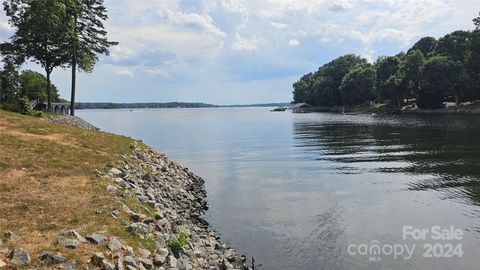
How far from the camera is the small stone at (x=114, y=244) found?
39.5ft

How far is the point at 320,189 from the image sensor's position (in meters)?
29.9

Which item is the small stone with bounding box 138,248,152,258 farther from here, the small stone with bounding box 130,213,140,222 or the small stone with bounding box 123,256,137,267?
the small stone with bounding box 130,213,140,222

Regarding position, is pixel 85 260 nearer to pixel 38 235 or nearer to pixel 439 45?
pixel 38 235

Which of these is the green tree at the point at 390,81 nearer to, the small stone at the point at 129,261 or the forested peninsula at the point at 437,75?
the forested peninsula at the point at 437,75

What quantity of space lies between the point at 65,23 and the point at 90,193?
158ft

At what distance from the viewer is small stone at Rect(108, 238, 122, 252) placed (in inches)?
474

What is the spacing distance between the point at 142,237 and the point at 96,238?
171 centimetres

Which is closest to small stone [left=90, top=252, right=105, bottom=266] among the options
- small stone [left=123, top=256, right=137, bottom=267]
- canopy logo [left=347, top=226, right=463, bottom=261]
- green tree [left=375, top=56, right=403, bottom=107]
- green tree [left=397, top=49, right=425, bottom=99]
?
small stone [left=123, top=256, right=137, bottom=267]

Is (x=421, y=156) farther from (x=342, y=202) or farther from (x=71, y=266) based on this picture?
(x=71, y=266)

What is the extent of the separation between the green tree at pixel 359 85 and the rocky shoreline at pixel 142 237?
520 feet

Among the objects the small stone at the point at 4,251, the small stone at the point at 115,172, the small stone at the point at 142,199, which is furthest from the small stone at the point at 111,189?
the small stone at the point at 4,251

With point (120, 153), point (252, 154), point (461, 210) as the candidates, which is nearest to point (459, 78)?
point (252, 154)

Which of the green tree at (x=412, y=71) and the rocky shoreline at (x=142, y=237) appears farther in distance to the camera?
the green tree at (x=412, y=71)

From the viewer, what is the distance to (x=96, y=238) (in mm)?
12336
